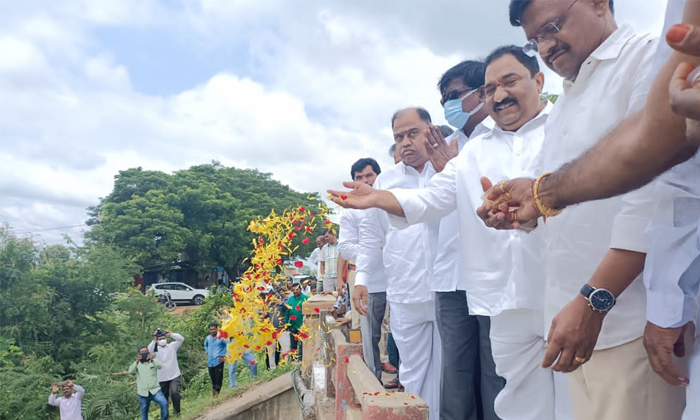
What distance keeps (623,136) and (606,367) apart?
69cm

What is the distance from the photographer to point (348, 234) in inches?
190

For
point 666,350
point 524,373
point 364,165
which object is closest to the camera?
point 666,350

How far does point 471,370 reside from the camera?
2.56 metres

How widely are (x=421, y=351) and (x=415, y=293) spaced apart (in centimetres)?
39

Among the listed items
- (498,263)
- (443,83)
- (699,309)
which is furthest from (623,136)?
(443,83)

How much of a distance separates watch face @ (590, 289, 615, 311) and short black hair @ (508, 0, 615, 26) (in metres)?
1.00

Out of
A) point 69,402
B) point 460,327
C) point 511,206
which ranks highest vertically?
point 511,206

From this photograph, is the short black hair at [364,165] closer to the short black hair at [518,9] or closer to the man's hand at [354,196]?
the man's hand at [354,196]

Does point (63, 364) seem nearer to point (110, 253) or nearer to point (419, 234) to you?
point (110, 253)

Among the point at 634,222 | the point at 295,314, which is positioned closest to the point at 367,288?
the point at 634,222

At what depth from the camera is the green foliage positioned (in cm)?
2366

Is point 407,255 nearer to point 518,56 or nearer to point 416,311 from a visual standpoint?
point 416,311

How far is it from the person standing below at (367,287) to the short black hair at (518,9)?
2.38 meters

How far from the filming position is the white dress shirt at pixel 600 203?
1384 millimetres
